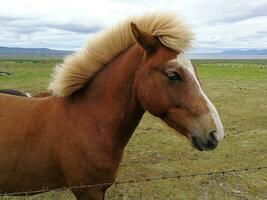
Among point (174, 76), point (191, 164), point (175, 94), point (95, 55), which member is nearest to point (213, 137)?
point (175, 94)

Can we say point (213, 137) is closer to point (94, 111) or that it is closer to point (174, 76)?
point (174, 76)

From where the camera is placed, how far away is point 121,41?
11.7ft

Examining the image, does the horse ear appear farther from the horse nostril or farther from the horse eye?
the horse nostril

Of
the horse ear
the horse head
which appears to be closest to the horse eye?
the horse head

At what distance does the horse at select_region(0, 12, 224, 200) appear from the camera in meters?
3.23

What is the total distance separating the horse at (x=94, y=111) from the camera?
3227 mm

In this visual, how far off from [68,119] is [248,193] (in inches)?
165

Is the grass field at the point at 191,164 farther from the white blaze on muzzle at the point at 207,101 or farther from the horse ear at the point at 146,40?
the horse ear at the point at 146,40

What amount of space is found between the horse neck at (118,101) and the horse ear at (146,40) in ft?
0.59

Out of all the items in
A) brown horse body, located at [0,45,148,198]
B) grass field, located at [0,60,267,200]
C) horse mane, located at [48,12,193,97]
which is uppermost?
horse mane, located at [48,12,193,97]

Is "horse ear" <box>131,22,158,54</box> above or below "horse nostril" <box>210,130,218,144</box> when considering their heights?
above

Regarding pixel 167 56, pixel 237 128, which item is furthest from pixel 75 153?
pixel 237 128

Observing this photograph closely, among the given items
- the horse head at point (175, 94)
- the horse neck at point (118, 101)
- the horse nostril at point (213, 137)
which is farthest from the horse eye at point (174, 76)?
the horse nostril at point (213, 137)

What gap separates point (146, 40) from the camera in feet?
10.4
